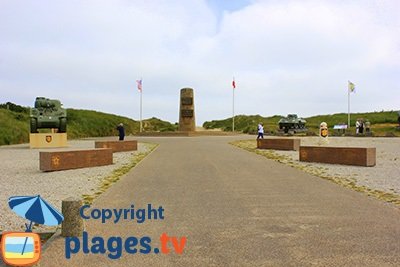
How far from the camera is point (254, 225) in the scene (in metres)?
6.20

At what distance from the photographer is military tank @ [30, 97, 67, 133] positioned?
26391mm

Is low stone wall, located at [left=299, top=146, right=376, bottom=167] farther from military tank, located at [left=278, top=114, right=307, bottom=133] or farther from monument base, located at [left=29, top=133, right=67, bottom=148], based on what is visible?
military tank, located at [left=278, top=114, right=307, bottom=133]

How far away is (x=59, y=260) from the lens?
470 cm

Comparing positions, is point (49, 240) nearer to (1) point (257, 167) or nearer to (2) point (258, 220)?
(2) point (258, 220)

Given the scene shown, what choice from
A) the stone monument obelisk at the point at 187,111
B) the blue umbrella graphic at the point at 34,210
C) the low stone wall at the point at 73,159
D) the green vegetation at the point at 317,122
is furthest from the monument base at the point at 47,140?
the green vegetation at the point at 317,122

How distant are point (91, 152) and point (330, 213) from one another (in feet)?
33.2

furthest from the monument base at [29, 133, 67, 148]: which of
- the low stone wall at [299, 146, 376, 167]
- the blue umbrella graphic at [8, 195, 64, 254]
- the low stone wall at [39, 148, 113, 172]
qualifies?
the blue umbrella graphic at [8, 195, 64, 254]

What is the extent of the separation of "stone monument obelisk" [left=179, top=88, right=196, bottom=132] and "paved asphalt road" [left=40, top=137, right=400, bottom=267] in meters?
35.1

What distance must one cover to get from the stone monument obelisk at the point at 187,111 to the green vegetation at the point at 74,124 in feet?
34.5

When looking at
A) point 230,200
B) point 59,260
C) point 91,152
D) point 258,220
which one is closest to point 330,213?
point 258,220

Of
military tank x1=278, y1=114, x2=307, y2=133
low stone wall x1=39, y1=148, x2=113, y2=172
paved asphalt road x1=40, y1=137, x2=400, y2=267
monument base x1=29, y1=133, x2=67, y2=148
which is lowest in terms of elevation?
paved asphalt road x1=40, y1=137, x2=400, y2=267

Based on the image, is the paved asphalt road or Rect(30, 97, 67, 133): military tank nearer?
the paved asphalt road

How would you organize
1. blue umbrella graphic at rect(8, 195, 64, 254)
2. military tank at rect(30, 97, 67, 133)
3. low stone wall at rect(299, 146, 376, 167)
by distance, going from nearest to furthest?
blue umbrella graphic at rect(8, 195, 64, 254), low stone wall at rect(299, 146, 376, 167), military tank at rect(30, 97, 67, 133)

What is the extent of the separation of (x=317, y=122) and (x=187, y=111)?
28762 millimetres
